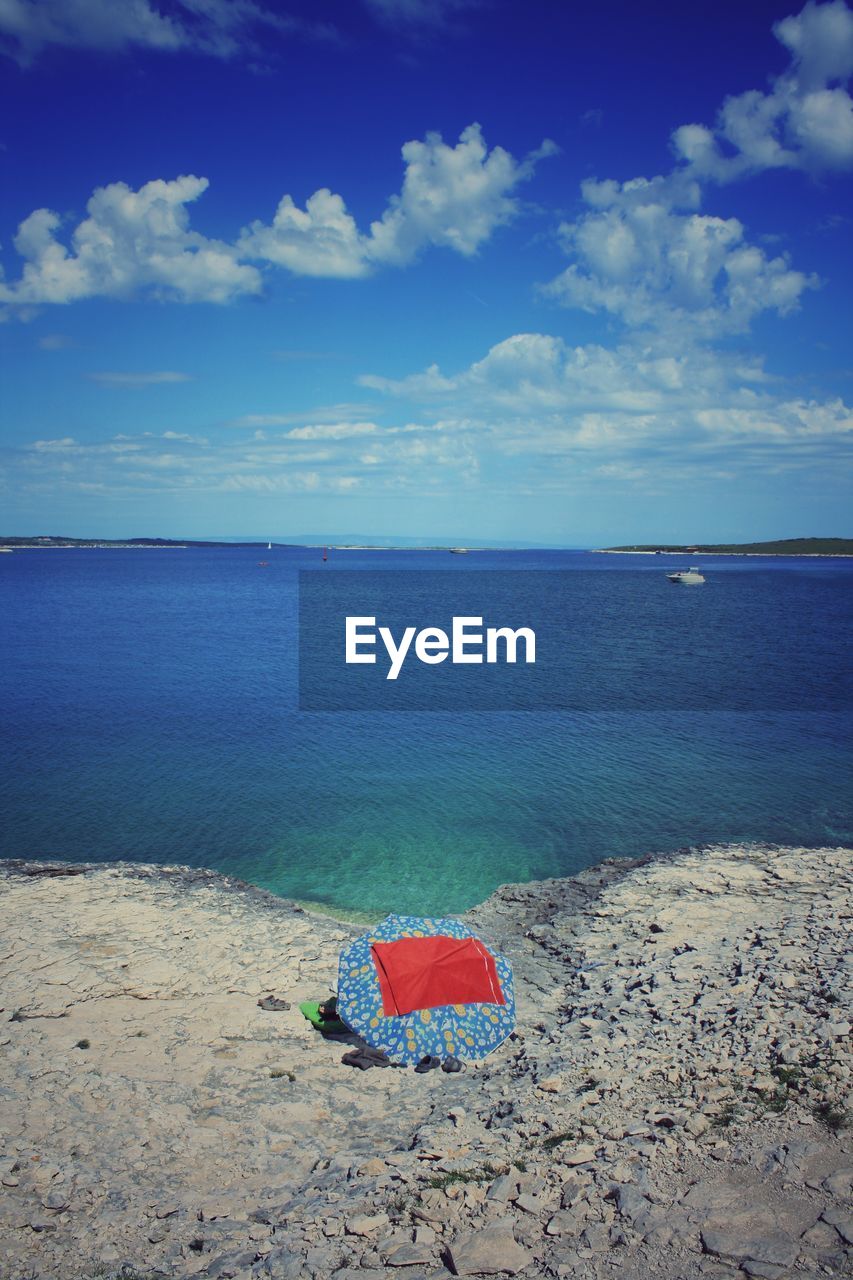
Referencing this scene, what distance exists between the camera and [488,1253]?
28.1ft

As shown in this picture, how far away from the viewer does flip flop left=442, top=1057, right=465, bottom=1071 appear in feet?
45.0

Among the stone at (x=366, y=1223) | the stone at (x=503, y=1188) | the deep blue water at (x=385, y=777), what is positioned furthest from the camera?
the deep blue water at (x=385, y=777)

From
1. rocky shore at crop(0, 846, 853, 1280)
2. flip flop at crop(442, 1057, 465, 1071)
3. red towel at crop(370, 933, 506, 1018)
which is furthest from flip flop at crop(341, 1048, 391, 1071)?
flip flop at crop(442, 1057, 465, 1071)

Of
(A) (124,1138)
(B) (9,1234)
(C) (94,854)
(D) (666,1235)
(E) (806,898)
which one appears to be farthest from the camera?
(C) (94,854)

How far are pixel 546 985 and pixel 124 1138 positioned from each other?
370 inches

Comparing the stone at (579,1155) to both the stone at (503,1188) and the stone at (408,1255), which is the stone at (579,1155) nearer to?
the stone at (503,1188)

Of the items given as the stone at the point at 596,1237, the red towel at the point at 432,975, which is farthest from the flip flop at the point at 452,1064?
the stone at the point at 596,1237

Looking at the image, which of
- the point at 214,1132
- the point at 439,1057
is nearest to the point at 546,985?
the point at 439,1057

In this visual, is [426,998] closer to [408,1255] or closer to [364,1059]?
[364,1059]

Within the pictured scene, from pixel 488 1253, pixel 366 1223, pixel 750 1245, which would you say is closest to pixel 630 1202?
pixel 750 1245

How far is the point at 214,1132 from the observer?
11883mm

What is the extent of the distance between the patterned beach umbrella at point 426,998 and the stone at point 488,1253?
4798 millimetres

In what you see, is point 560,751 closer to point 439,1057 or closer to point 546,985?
point 546,985

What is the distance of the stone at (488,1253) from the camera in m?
8.30
